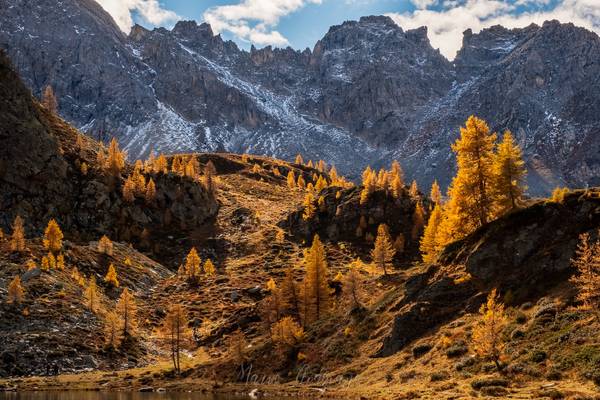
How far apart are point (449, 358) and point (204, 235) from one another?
106599mm

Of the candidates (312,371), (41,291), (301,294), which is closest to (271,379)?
(312,371)

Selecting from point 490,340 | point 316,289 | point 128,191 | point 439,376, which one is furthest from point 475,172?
point 128,191

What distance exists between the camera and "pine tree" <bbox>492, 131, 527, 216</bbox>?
57812 millimetres

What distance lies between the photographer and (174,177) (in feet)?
516

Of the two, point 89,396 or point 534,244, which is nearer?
point 534,244

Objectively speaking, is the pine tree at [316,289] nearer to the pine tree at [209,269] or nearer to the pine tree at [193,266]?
the pine tree at [193,266]

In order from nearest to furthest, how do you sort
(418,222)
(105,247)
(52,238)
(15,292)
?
(15,292) < (52,238) < (105,247) < (418,222)

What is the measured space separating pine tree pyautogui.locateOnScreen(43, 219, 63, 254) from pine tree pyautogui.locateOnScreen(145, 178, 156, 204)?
48.0 meters

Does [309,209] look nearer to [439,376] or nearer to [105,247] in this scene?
[105,247]

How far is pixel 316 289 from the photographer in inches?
2963

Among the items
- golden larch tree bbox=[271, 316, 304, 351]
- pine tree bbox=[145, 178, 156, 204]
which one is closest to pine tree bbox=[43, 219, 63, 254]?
pine tree bbox=[145, 178, 156, 204]

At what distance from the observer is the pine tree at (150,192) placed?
14725 cm

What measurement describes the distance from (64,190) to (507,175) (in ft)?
350

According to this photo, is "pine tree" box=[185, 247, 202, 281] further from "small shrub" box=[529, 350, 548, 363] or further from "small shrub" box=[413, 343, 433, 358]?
"small shrub" box=[529, 350, 548, 363]
